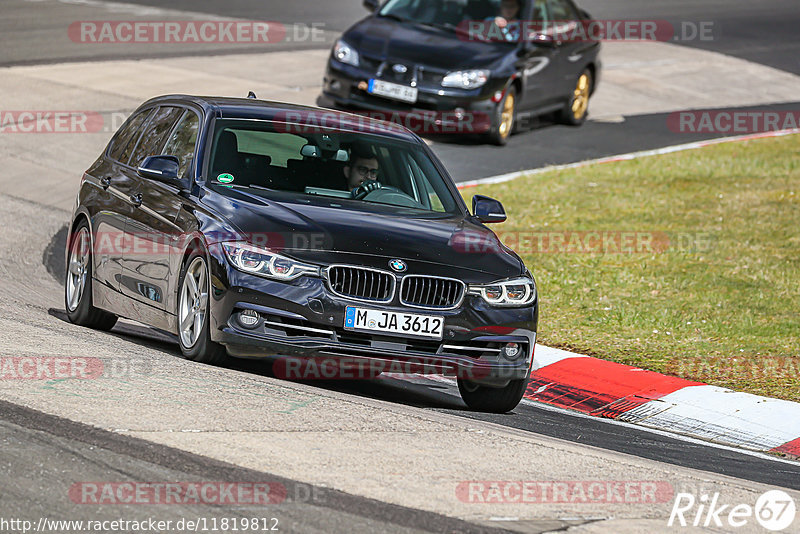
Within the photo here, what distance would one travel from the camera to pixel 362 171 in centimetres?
920

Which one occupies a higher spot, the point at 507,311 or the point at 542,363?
the point at 507,311

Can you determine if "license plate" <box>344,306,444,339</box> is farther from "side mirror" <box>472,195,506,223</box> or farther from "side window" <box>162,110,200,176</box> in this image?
"side window" <box>162,110,200,176</box>

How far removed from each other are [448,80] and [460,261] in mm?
10109

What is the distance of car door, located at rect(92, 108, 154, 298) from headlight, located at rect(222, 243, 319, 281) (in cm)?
156

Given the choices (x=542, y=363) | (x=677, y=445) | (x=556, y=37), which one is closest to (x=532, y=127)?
(x=556, y=37)

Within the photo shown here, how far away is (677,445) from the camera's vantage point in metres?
8.48

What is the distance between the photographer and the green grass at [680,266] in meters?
10.7

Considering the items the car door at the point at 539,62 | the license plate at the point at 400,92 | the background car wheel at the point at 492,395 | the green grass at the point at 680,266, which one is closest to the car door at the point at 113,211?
the background car wheel at the point at 492,395

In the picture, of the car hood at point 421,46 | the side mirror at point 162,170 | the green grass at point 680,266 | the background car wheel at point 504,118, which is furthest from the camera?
the background car wheel at point 504,118

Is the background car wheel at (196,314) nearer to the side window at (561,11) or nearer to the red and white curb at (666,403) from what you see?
the red and white curb at (666,403)

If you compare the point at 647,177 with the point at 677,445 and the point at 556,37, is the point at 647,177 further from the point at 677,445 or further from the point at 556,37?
the point at 677,445

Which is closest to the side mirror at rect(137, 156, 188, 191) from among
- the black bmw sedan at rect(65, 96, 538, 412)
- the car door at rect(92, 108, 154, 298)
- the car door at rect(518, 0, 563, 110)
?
the black bmw sedan at rect(65, 96, 538, 412)

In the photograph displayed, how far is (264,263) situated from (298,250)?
0.20 metres

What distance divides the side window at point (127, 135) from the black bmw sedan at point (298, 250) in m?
0.03
